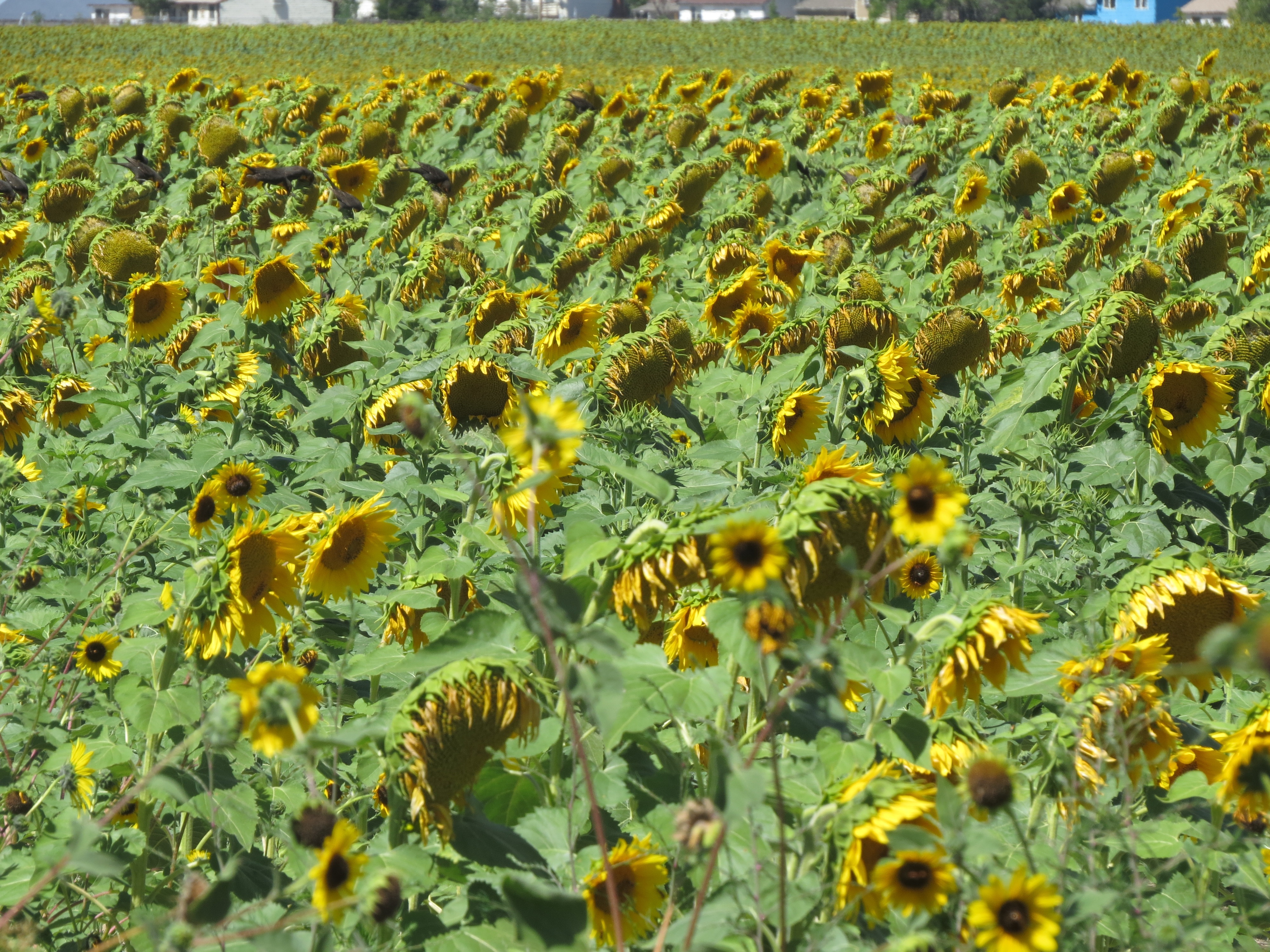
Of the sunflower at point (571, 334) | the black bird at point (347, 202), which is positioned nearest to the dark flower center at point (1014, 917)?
the sunflower at point (571, 334)

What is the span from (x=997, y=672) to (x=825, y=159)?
694 cm

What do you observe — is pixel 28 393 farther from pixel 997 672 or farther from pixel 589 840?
pixel 997 672

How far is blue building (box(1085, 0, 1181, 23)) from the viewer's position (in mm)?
86500

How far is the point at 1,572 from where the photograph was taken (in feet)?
9.11

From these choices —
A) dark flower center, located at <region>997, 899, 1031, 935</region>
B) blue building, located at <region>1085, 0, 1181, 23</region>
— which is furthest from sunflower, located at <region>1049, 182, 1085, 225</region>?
blue building, located at <region>1085, 0, 1181, 23</region>

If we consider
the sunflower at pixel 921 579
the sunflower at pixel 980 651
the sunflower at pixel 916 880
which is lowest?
the sunflower at pixel 921 579

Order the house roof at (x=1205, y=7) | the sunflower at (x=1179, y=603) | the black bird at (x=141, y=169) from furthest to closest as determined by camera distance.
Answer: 1. the house roof at (x=1205, y=7)
2. the black bird at (x=141, y=169)
3. the sunflower at (x=1179, y=603)

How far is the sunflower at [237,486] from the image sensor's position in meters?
2.16

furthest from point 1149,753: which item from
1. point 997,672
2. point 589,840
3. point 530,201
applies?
point 530,201

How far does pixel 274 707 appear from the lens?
41.1 inches

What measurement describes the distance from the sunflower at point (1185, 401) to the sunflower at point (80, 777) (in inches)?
88.0

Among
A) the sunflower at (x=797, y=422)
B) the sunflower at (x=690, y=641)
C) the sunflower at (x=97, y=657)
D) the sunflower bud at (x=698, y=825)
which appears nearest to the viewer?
the sunflower bud at (x=698, y=825)

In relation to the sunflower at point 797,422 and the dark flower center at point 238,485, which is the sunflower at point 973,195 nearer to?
the sunflower at point 797,422

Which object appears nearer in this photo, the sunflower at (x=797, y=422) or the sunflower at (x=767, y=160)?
the sunflower at (x=797, y=422)
